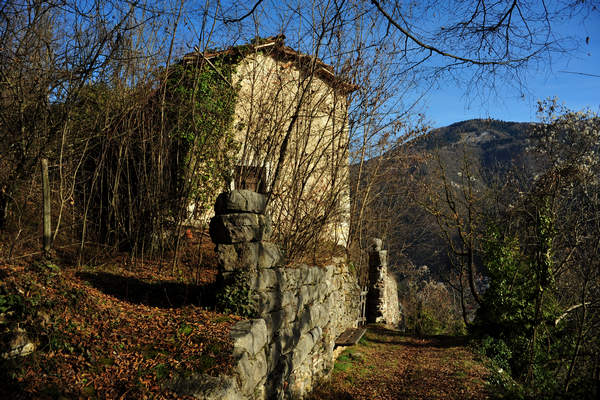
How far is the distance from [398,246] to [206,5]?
764 inches

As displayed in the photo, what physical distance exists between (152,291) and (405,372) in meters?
5.69

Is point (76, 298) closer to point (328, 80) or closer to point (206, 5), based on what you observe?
point (206, 5)

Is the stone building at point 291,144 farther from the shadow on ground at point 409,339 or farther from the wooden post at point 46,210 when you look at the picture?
the shadow on ground at point 409,339

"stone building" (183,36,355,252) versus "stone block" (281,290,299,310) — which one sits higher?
"stone building" (183,36,355,252)

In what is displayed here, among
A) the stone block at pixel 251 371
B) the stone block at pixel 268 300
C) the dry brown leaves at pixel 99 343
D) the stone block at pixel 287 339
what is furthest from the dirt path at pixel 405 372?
the dry brown leaves at pixel 99 343

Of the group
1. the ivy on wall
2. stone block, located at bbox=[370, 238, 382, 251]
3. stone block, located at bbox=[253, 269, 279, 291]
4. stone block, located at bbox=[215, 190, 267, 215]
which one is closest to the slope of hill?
stone block, located at bbox=[370, 238, 382, 251]

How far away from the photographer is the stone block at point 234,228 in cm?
402

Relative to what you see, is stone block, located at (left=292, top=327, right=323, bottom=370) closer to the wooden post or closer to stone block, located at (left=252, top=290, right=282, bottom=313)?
stone block, located at (left=252, top=290, right=282, bottom=313)

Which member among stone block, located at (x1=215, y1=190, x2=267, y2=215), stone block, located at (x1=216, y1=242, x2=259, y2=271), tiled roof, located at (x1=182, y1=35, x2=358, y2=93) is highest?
tiled roof, located at (x1=182, y1=35, x2=358, y2=93)

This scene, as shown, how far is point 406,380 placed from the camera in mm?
7477

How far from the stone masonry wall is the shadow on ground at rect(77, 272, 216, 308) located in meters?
0.52

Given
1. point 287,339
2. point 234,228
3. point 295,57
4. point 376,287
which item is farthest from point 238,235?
point 376,287

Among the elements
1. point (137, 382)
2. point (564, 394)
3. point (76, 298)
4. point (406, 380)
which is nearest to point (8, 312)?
point (76, 298)

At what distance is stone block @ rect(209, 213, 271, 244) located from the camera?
4.02m
